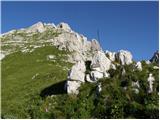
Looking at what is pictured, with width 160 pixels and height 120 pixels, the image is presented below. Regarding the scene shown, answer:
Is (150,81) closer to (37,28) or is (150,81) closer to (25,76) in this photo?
(25,76)

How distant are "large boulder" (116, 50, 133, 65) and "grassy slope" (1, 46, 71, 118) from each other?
30.9ft

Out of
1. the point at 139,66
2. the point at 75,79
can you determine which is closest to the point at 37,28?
the point at 75,79

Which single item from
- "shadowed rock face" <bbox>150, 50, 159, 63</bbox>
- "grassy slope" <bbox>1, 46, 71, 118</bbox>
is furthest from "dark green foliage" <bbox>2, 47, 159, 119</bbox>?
"shadowed rock face" <bbox>150, 50, 159, 63</bbox>

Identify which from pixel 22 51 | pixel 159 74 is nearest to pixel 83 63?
pixel 159 74

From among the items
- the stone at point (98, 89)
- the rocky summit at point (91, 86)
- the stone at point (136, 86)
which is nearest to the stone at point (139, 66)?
the rocky summit at point (91, 86)

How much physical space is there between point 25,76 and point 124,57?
82.1 feet

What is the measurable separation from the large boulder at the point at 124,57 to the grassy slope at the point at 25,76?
9.42 meters

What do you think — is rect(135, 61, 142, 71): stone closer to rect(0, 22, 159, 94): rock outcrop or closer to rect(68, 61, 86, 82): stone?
rect(0, 22, 159, 94): rock outcrop

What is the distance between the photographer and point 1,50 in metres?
101

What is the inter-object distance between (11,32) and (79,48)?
119ft

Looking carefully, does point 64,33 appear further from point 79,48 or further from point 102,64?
point 102,64

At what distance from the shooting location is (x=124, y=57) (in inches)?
1893

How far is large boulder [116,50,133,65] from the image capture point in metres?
46.8

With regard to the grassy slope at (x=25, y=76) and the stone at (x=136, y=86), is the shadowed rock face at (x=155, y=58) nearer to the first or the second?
the stone at (x=136, y=86)
